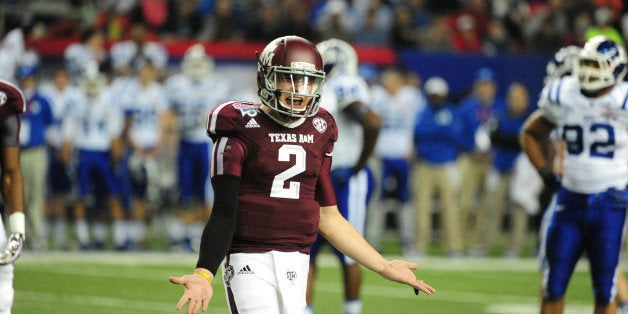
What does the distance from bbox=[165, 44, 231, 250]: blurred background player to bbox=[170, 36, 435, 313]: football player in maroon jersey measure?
7.58 m

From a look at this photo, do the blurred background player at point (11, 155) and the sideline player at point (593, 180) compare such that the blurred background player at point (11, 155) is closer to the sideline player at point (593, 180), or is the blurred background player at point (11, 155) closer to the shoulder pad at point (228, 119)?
the shoulder pad at point (228, 119)

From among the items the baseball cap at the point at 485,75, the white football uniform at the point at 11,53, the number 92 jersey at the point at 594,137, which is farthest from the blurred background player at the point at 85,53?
the number 92 jersey at the point at 594,137

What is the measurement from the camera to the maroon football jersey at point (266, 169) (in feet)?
14.6

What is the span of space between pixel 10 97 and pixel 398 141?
8692 mm

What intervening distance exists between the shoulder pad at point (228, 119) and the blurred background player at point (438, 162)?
8427 mm

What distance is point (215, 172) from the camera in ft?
14.5

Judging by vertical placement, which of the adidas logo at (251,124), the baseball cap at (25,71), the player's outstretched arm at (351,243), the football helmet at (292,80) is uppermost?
the baseball cap at (25,71)

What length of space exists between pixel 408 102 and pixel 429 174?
1.16 metres

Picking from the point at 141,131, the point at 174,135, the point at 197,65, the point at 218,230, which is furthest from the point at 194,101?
the point at 218,230

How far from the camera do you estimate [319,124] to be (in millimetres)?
4621


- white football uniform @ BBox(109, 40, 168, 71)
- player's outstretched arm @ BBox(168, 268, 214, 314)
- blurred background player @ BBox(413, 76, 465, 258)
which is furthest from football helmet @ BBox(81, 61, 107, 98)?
player's outstretched arm @ BBox(168, 268, 214, 314)

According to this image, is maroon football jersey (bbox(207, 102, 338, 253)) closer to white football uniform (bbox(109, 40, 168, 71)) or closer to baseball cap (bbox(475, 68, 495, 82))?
white football uniform (bbox(109, 40, 168, 71))

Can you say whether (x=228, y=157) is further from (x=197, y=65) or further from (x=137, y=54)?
(x=137, y=54)

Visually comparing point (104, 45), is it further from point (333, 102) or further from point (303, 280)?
point (303, 280)
